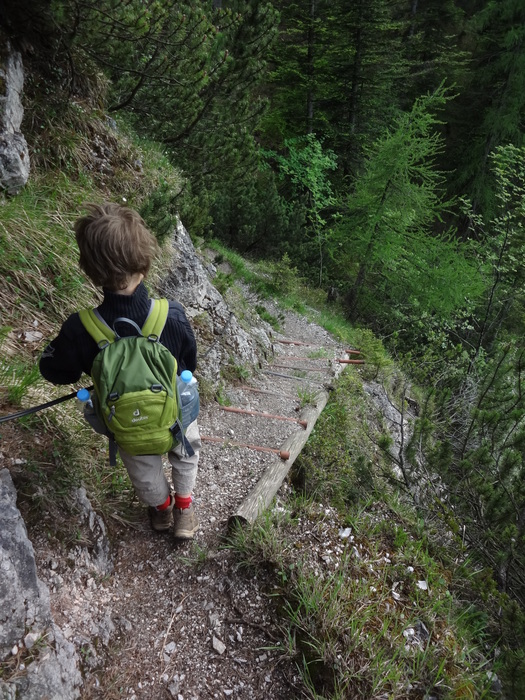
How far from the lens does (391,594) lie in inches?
113

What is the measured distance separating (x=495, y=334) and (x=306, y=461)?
513 inches

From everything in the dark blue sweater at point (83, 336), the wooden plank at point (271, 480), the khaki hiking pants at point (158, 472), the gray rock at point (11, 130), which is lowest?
the wooden plank at point (271, 480)

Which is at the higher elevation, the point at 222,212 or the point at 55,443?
the point at 222,212

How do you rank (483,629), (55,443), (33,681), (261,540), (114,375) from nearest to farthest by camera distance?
(33,681), (114,375), (55,443), (261,540), (483,629)

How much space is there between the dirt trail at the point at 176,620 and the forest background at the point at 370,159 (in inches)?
60.2

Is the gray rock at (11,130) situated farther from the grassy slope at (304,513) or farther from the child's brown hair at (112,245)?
the child's brown hair at (112,245)

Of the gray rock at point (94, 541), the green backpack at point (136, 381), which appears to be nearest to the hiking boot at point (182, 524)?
the gray rock at point (94, 541)

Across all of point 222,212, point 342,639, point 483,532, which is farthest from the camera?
point 222,212

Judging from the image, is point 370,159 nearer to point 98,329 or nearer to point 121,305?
point 121,305

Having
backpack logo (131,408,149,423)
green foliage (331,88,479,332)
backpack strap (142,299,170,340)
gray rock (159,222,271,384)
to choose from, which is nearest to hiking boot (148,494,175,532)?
backpack logo (131,408,149,423)

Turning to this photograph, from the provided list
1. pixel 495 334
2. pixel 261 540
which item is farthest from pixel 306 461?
pixel 495 334

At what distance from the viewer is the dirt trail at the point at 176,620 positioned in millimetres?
2221

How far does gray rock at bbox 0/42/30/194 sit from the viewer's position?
12.4 feet

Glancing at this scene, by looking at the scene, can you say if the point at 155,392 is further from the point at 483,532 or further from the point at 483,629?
the point at 483,532
